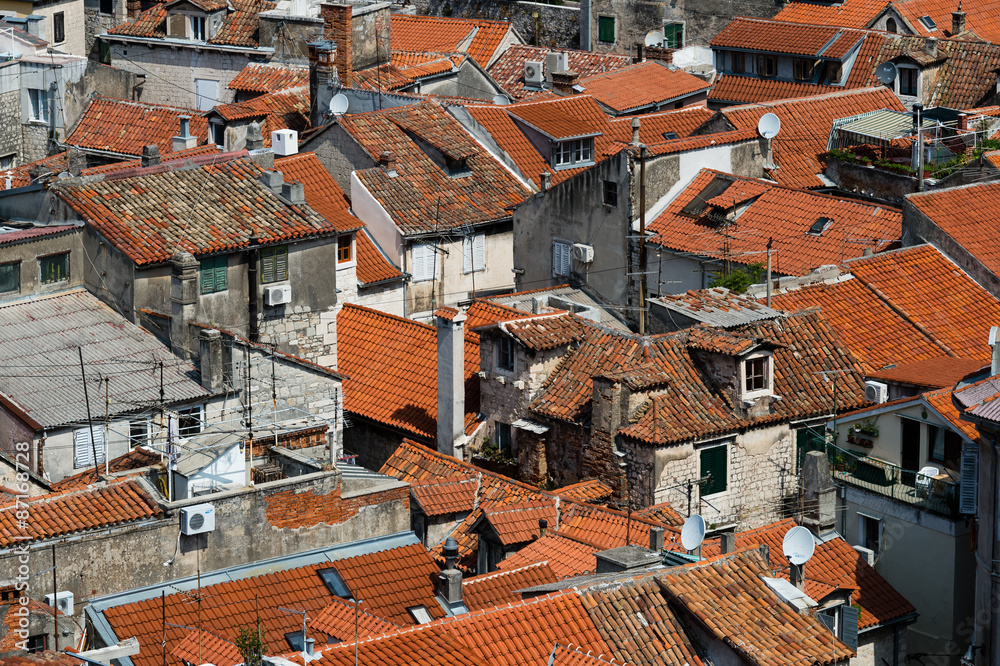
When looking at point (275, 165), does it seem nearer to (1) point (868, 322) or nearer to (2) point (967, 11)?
(1) point (868, 322)

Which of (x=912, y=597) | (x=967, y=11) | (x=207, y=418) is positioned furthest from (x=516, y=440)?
(x=967, y=11)

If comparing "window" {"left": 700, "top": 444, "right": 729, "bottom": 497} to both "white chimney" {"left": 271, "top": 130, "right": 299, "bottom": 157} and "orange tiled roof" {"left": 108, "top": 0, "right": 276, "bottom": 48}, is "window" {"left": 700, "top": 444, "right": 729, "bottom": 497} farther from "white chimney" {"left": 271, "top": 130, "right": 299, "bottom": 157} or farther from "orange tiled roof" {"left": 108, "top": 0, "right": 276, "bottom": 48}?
"orange tiled roof" {"left": 108, "top": 0, "right": 276, "bottom": 48}

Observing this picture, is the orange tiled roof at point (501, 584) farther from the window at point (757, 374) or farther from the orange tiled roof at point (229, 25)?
the orange tiled roof at point (229, 25)

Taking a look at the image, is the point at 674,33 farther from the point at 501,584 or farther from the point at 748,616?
the point at 748,616

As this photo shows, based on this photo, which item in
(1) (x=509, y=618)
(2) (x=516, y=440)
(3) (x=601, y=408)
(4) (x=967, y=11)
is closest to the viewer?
(1) (x=509, y=618)

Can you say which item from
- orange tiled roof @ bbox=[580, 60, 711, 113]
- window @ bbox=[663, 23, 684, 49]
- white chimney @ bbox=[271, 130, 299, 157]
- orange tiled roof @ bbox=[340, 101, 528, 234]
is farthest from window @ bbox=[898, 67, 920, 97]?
white chimney @ bbox=[271, 130, 299, 157]
